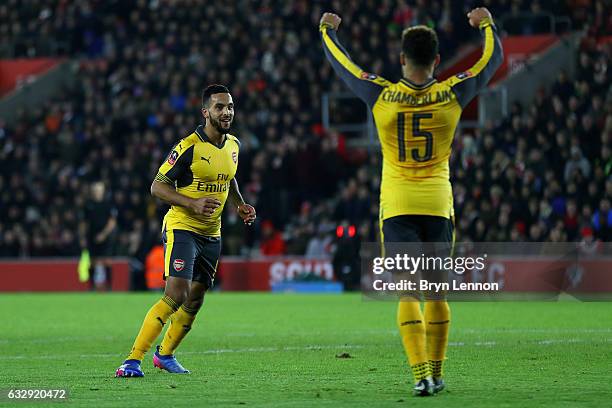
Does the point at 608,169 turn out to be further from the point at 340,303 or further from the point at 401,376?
the point at 401,376

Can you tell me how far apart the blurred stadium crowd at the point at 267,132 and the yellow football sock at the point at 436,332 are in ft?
45.5

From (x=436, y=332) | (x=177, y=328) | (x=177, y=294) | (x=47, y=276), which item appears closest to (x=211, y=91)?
(x=177, y=294)

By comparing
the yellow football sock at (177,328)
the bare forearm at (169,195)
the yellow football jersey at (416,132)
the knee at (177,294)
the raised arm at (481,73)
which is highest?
the raised arm at (481,73)

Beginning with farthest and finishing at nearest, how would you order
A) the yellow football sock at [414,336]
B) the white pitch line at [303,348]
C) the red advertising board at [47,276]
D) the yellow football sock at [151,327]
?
the red advertising board at [47,276] < the white pitch line at [303,348] < the yellow football sock at [151,327] < the yellow football sock at [414,336]

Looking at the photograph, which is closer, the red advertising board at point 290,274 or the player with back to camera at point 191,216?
the player with back to camera at point 191,216

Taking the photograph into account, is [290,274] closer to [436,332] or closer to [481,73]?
[436,332]

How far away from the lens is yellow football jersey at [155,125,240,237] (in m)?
10.2

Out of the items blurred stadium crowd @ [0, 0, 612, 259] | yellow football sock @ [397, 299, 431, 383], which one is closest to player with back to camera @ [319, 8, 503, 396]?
yellow football sock @ [397, 299, 431, 383]

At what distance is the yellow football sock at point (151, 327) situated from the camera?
9.86 m

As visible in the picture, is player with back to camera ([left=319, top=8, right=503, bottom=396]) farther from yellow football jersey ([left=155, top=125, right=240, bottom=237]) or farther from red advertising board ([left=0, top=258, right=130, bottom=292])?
red advertising board ([left=0, top=258, right=130, bottom=292])

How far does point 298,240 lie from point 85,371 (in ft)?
53.6

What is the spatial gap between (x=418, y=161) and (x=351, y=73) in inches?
27.6

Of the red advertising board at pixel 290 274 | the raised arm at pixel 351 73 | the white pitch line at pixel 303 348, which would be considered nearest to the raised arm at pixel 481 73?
the raised arm at pixel 351 73

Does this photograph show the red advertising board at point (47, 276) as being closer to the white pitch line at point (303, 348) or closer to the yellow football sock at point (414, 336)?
the white pitch line at point (303, 348)
